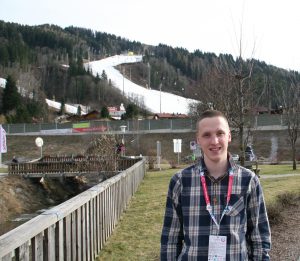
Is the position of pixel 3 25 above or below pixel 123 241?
above

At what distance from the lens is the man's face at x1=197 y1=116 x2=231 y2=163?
3359 millimetres

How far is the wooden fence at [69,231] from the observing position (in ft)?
12.3

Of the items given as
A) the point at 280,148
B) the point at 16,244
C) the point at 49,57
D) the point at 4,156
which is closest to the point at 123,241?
the point at 16,244

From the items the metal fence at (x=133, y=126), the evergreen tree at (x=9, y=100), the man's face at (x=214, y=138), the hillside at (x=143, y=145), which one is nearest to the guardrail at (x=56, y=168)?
the hillside at (x=143, y=145)

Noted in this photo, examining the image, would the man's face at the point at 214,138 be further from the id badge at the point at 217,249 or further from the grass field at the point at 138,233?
the grass field at the point at 138,233

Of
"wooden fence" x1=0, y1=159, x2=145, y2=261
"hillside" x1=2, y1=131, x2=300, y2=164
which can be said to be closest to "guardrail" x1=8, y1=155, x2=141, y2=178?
"hillside" x1=2, y1=131, x2=300, y2=164

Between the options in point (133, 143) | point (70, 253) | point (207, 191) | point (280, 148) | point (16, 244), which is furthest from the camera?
point (133, 143)

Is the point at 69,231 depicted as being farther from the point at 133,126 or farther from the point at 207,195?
the point at 133,126

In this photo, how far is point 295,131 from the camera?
97.2ft

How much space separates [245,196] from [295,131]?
90.3 ft

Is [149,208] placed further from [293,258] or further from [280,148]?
[280,148]

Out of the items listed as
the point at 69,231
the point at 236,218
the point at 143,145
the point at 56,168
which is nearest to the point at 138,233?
the point at 69,231

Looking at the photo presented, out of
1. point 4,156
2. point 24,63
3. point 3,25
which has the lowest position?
point 4,156

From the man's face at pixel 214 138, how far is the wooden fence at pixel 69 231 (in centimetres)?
152
